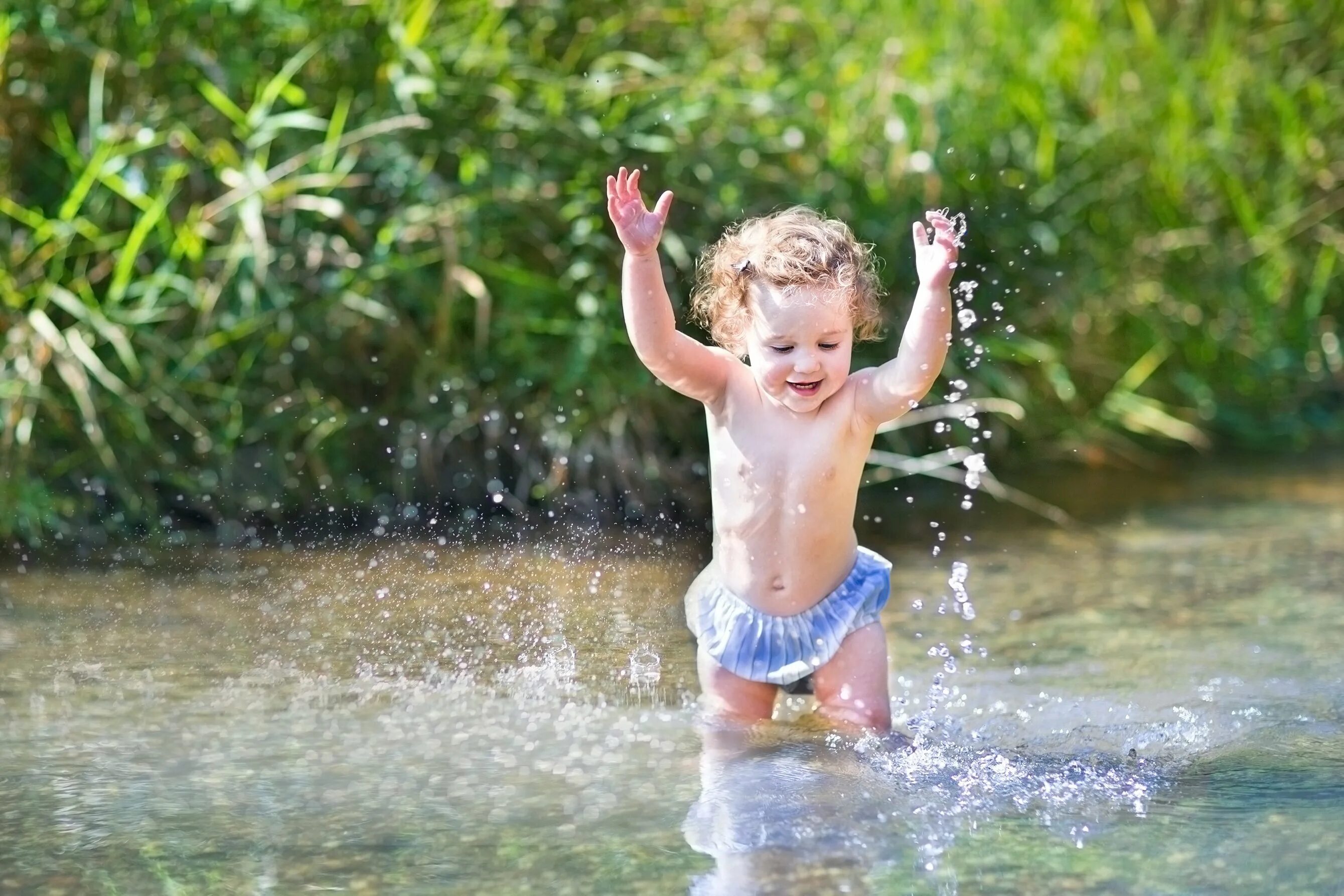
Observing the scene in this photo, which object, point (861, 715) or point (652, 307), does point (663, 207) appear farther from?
point (861, 715)

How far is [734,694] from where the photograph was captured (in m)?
3.16

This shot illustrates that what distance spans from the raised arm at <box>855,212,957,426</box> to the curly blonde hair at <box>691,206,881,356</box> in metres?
0.15

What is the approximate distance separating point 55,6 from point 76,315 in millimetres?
876

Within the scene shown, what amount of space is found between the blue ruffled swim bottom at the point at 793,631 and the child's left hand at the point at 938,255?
1.92ft

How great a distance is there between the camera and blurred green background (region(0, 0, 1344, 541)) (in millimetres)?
4422

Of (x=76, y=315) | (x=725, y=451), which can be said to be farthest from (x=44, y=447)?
(x=725, y=451)

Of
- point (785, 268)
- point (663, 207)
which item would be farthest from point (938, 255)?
point (663, 207)

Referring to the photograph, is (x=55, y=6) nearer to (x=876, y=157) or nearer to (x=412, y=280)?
(x=412, y=280)

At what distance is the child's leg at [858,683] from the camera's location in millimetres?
3049

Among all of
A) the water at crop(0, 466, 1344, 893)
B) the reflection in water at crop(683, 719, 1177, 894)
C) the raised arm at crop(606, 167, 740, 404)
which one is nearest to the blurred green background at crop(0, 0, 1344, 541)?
the water at crop(0, 466, 1344, 893)

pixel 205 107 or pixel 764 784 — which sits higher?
pixel 205 107

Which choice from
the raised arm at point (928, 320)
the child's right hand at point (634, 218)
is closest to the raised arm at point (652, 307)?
the child's right hand at point (634, 218)

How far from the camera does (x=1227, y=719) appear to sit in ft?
10.5

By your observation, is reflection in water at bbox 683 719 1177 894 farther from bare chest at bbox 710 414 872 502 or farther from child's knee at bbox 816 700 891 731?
bare chest at bbox 710 414 872 502
